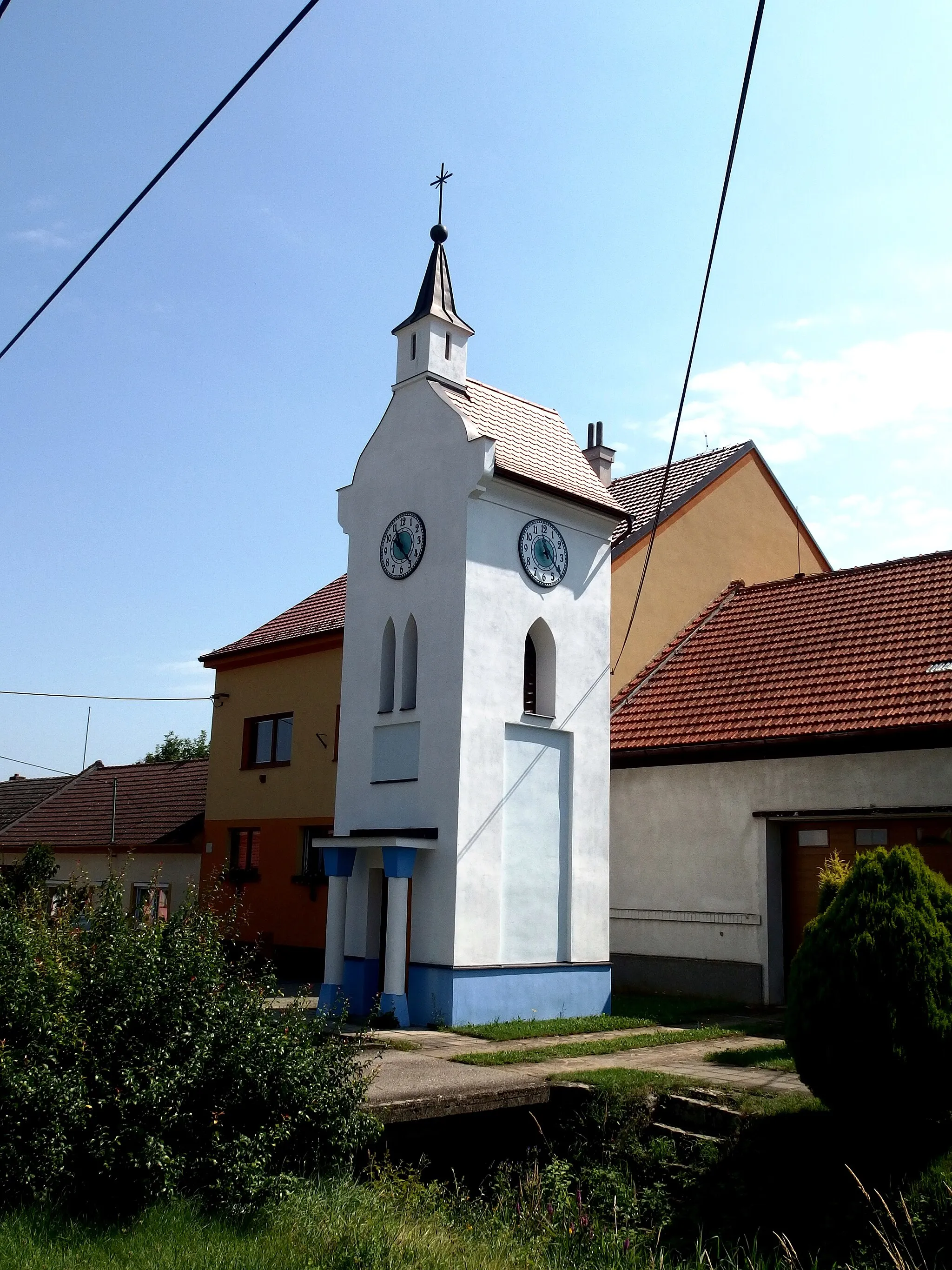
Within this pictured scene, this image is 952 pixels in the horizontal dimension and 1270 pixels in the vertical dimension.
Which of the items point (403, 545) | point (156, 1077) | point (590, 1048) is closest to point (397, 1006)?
point (590, 1048)

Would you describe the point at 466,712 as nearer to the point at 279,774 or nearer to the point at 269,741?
the point at 279,774

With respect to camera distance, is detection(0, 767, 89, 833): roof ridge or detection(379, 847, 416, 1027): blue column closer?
detection(379, 847, 416, 1027): blue column

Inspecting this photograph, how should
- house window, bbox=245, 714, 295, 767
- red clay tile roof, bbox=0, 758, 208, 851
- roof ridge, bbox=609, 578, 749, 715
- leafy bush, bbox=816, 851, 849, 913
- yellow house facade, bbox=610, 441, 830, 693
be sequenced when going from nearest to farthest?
leafy bush, bbox=816, 851, 849, 913 < roof ridge, bbox=609, 578, 749, 715 < yellow house facade, bbox=610, 441, 830, 693 < house window, bbox=245, 714, 295, 767 < red clay tile roof, bbox=0, 758, 208, 851

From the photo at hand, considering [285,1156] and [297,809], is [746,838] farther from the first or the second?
[285,1156]

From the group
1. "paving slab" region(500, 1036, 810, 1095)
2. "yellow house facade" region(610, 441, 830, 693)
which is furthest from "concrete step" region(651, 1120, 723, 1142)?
"yellow house facade" region(610, 441, 830, 693)

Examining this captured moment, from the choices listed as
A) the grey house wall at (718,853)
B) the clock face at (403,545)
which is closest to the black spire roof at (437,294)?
the clock face at (403,545)

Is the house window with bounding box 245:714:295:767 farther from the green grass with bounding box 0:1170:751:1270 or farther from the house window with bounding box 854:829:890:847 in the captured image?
the green grass with bounding box 0:1170:751:1270

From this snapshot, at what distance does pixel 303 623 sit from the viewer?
79.6ft

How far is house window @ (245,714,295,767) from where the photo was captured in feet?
77.3

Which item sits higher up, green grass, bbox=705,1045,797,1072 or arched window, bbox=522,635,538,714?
arched window, bbox=522,635,538,714

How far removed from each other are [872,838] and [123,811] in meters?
21.4

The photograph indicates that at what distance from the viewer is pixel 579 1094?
10.5 m

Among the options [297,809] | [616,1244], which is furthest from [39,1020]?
[297,809]

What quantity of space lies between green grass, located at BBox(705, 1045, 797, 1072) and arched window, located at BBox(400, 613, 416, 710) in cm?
648
